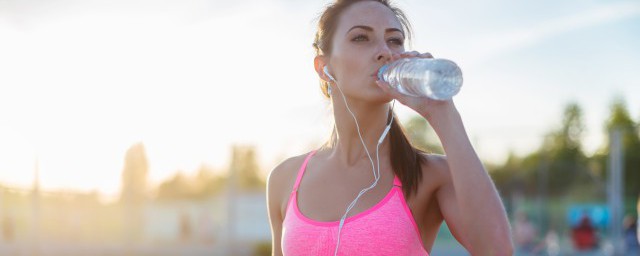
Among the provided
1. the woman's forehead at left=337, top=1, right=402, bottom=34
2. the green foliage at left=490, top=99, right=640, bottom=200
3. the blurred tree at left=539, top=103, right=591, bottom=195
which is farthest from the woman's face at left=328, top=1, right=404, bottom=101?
the blurred tree at left=539, top=103, right=591, bottom=195

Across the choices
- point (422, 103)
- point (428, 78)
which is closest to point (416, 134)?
point (422, 103)

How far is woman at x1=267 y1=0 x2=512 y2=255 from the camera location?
177 cm

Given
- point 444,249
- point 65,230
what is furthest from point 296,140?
point 65,230

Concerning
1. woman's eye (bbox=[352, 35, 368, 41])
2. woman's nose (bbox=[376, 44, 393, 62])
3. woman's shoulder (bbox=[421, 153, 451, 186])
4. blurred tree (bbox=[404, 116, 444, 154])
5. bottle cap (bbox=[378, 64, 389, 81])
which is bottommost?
woman's shoulder (bbox=[421, 153, 451, 186])

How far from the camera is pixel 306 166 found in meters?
2.35

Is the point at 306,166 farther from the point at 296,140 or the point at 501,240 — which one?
the point at 296,140

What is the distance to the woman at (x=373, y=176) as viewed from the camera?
177cm

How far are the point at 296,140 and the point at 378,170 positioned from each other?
12929 millimetres

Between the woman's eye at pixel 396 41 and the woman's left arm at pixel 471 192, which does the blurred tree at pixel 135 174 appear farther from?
the woman's left arm at pixel 471 192

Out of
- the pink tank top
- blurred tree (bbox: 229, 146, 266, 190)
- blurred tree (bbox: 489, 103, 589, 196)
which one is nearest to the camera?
the pink tank top

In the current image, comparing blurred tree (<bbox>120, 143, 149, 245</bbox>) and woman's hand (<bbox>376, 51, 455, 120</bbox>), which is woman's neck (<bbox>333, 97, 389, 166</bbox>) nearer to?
woman's hand (<bbox>376, 51, 455, 120</bbox>)

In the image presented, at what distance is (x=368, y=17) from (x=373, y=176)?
0.46m

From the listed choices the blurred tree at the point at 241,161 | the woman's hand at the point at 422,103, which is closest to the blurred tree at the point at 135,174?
the blurred tree at the point at 241,161

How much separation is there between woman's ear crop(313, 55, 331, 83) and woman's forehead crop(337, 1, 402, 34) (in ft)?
0.49
